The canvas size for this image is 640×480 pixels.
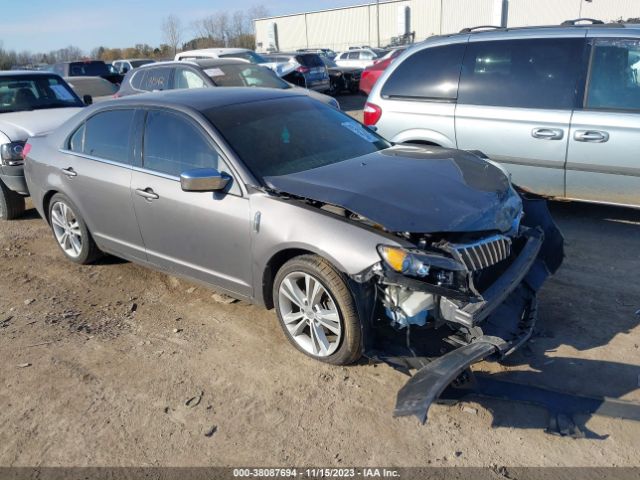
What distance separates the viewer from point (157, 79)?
34.7 ft

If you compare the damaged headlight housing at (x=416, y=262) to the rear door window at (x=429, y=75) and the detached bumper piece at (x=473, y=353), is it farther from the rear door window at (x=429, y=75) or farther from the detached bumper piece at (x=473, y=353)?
the rear door window at (x=429, y=75)

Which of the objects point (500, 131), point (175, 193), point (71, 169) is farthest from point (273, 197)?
point (500, 131)

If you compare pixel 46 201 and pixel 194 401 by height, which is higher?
pixel 46 201

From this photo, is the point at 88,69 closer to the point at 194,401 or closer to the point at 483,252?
the point at 194,401

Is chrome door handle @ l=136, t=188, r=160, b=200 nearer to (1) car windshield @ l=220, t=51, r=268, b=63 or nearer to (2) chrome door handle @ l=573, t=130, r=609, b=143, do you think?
(2) chrome door handle @ l=573, t=130, r=609, b=143

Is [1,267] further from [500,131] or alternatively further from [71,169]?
[500,131]

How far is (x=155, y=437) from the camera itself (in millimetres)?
3088

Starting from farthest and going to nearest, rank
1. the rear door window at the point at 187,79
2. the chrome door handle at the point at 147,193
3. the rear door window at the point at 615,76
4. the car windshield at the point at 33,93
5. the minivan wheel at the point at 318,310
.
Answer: the rear door window at the point at 187,79
the car windshield at the point at 33,93
the rear door window at the point at 615,76
the chrome door handle at the point at 147,193
the minivan wheel at the point at 318,310

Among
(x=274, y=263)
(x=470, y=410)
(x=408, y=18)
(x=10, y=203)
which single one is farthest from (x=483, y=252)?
(x=408, y=18)

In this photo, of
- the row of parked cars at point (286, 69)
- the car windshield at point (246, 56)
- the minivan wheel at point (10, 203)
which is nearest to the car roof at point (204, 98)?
the minivan wheel at point (10, 203)

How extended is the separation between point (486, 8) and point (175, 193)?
47167 mm

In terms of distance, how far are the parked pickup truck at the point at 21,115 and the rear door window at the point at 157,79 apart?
1.90 m

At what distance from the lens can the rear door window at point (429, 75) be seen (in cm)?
588

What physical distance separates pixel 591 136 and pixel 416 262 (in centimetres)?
303
